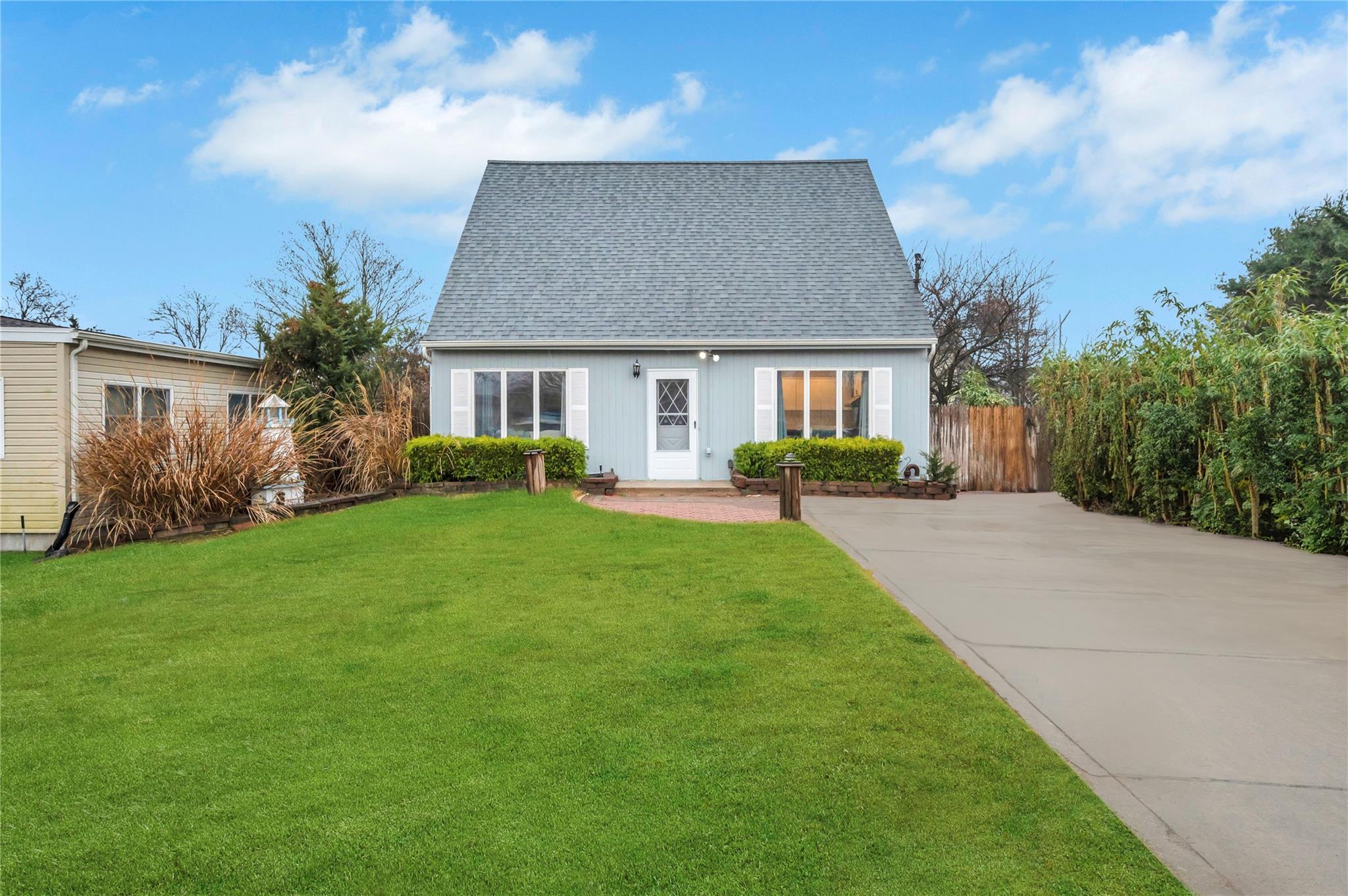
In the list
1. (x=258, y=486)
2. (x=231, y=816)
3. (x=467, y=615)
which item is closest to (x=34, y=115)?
(x=258, y=486)

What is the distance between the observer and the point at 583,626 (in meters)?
4.74

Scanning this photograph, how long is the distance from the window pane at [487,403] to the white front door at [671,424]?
2.89 metres

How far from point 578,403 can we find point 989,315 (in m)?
15.8

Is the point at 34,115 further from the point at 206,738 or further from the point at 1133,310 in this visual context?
the point at 1133,310

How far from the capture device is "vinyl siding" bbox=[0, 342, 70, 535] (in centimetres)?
1052

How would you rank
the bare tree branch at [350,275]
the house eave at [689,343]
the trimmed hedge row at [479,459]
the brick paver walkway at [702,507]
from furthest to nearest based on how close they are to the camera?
the bare tree branch at [350,275]
the house eave at [689,343]
the trimmed hedge row at [479,459]
the brick paver walkway at [702,507]

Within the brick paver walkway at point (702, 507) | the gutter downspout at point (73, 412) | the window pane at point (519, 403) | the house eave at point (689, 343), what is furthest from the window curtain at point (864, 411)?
the gutter downspout at point (73, 412)

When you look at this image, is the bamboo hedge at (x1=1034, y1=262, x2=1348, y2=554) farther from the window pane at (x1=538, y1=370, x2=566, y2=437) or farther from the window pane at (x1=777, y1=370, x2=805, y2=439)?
the window pane at (x1=538, y1=370, x2=566, y2=437)

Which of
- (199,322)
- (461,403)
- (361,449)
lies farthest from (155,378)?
(199,322)

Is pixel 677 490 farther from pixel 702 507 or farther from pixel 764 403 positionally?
pixel 764 403

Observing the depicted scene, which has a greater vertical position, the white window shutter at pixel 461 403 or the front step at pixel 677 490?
the white window shutter at pixel 461 403

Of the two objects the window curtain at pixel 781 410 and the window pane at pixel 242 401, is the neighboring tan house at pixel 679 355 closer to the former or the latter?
the window curtain at pixel 781 410

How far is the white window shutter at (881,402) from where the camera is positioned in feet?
46.3

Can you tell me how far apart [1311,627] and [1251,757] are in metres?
2.62
